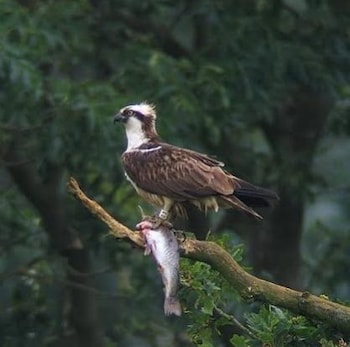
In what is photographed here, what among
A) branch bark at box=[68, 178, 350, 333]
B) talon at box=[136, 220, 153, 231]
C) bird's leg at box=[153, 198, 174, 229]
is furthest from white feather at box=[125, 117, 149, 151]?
branch bark at box=[68, 178, 350, 333]

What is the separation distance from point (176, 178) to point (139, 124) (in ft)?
1.94

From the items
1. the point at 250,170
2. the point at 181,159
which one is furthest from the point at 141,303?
the point at 181,159

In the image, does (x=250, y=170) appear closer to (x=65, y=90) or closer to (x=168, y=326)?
(x=168, y=326)

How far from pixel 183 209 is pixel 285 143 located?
480 cm

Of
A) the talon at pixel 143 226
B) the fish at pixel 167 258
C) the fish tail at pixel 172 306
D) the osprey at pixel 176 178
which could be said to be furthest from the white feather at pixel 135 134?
the fish tail at pixel 172 306

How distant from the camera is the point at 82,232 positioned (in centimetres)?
1199

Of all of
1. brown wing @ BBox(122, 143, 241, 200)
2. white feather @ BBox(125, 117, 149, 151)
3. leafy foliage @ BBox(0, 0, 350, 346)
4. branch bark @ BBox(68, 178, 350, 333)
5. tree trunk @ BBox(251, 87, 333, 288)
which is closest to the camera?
branch bark @ BBox(68, 178, 350, 333)

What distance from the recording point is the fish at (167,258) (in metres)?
6.49

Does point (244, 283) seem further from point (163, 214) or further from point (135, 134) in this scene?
point (135, 134)

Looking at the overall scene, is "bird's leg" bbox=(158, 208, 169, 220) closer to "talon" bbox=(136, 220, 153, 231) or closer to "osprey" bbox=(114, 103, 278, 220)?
"osprey" bbox=(114, 103, 278, 220)

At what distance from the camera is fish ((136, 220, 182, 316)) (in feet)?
21.3

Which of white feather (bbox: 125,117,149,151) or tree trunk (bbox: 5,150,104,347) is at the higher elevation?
white feather (bbox: 125,117,149,151)

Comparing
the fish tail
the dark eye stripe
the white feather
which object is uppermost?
the dark eye stripe

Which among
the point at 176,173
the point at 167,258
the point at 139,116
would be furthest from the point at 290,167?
the point at 167,258
